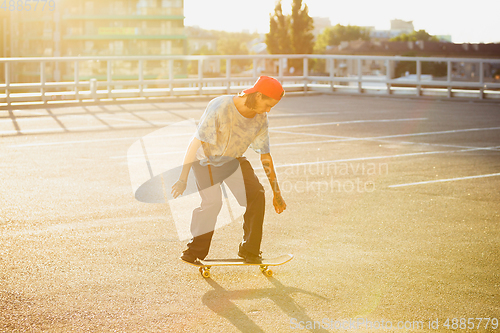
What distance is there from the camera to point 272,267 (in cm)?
571

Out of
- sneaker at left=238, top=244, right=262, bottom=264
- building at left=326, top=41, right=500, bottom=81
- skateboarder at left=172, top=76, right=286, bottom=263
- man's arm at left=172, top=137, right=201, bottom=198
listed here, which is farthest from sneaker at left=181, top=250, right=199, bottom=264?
building at left=326, top=41, right=500, bottom=81

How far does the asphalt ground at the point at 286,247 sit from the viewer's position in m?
4.55

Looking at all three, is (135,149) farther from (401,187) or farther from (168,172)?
(401,187)

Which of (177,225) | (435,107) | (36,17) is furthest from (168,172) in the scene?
(36,17)

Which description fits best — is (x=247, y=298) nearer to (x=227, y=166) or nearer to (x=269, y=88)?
(x=227, y=166)

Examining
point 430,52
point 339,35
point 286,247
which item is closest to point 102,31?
point 430,52

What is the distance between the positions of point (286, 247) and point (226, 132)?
161 centimetres

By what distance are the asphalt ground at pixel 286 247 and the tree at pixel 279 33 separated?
80.9m

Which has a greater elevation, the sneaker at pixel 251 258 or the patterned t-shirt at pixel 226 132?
the patterned t-shirt at pixel 226 132

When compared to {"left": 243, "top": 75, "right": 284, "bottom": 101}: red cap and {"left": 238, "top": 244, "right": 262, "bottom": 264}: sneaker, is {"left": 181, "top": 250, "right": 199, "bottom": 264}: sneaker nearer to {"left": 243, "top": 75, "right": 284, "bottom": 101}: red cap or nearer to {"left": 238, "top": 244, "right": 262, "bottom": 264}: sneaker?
{"left": 238, "top": 244, "right": 262, "bottom": 264}: sneaker

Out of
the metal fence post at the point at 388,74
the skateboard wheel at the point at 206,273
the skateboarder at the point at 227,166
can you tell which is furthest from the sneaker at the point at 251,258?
the metal fence post at the point at 388,74

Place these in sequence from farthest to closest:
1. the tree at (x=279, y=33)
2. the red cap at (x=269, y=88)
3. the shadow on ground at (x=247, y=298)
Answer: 1. the tree at (x=279, y=33)
2. the red cap at (x=269, y=88)
3. the shadow on ground at (x=247, y=298)

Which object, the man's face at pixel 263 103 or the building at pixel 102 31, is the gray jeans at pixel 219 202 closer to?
the man's face at pixel 263 103

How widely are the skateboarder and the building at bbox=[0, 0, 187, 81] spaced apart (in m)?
76.4
